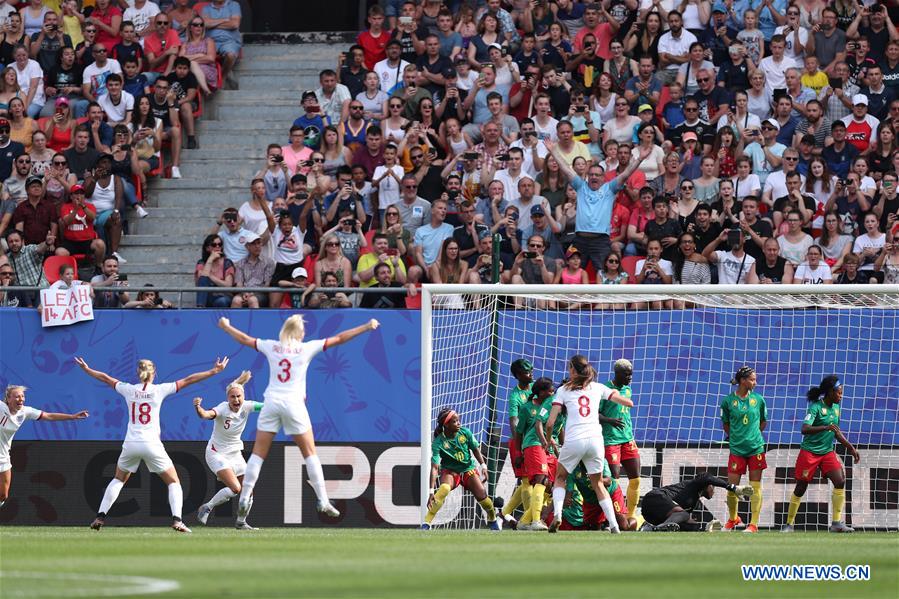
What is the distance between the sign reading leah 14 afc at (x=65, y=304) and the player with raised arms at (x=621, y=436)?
23.0ft

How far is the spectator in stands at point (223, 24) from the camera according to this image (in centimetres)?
2417

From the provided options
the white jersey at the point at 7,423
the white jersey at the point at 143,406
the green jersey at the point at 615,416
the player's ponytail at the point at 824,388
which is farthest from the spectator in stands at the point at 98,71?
the player's ponytail at the point at 824,388

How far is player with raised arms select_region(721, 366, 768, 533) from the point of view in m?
17.6

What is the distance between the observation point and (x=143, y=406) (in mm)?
16734

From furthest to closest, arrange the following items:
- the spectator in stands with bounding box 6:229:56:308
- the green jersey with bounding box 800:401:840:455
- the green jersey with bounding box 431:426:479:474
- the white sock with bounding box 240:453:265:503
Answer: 1. the spectator in stands with bounding box 6:229:56:308
2. the green jersey with bounding box 800:401:840:455
3. the green jersey with bounding box 431:426:479:474
4. the white sock with bounding box 240:453:265:503

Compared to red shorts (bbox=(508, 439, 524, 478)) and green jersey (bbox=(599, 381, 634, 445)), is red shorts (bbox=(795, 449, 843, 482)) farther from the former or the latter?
red shorts (bbox=(508, 439, 524, 478))

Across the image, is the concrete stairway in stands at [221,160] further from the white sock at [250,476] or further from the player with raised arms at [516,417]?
the white sock at [250,476]

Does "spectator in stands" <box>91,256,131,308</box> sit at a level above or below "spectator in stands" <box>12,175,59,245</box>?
below

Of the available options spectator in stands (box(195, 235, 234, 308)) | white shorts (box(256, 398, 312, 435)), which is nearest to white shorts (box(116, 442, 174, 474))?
white shorts (box(256, 398, 312, 435))

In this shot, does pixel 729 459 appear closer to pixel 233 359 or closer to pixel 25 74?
pixel 233 359

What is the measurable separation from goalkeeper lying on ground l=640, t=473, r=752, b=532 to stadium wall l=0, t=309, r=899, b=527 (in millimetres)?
1782

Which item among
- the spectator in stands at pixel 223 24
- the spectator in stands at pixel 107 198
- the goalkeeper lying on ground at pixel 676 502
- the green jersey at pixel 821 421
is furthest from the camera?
the spectator in stands at pixel 223 24

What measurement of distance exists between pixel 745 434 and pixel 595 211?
12.7ft

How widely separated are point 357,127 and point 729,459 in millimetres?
7588
